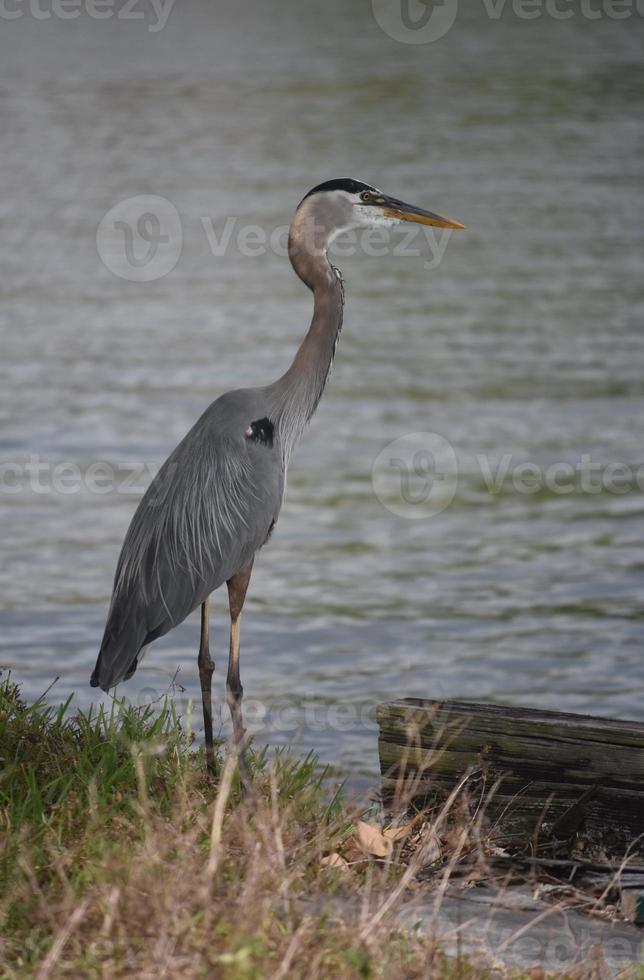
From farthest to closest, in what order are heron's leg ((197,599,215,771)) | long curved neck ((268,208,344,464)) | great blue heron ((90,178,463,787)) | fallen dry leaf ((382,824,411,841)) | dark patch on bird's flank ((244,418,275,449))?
long curved neck ((268,208,344,464))
dark patch on bird's flank ((244,418,275,449))
great blue heron ((90,178,463,787))
heron's leg ((197,599,215,771))
fallen dry leaf ((382,824,411,841))

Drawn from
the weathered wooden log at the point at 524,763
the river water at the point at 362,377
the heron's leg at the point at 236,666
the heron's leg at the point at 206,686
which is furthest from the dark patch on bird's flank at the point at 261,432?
the river water at the point at 362,377

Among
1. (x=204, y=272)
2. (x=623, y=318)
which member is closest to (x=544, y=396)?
(x=623, y=318)

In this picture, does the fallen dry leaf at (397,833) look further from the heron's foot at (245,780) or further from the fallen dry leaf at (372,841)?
the heron's foot at (245,780)

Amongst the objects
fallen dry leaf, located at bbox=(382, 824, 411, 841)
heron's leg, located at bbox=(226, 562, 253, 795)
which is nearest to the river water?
heron's leg, located at bbox=(226, 562, 253, 795)

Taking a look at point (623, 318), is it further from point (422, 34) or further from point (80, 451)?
point (422, 34)

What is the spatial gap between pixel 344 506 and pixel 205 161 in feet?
61.4

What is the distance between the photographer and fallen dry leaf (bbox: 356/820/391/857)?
5328mm

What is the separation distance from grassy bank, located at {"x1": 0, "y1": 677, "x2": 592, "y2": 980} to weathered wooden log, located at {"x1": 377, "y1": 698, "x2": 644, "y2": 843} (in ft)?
1.12

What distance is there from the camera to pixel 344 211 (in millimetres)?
6418

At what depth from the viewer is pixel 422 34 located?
170 feet

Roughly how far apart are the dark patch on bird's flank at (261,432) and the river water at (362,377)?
58.2 inches

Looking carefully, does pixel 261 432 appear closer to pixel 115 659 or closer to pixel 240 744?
pixel 115 659

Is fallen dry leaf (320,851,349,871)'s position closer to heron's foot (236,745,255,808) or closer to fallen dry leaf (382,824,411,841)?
fallen dry leaf (382,824,411,841)

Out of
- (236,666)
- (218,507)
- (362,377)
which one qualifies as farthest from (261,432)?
(362,377)
